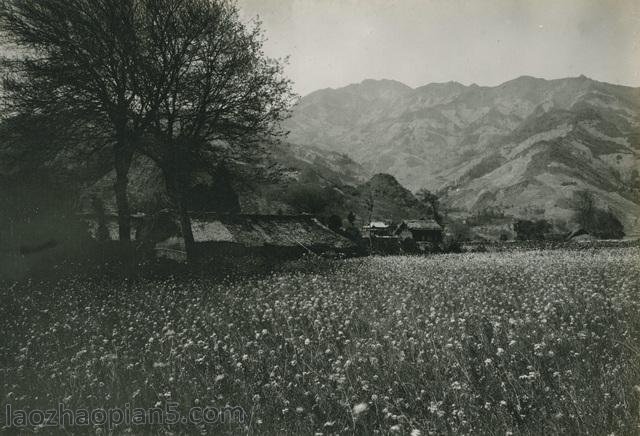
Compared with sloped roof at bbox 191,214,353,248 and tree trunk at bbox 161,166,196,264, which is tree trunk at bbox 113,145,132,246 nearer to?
tree trunk at bbox 161,166,196,264

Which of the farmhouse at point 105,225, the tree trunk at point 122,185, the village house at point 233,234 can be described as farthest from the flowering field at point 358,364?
the farmhouse at point 105,225

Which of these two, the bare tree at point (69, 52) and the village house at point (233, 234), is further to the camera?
the village house at point (233, 234)

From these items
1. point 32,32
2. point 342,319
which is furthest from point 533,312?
point 32,32

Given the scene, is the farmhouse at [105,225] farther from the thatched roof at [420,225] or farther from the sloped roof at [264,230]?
the thatched roof at [420,225]

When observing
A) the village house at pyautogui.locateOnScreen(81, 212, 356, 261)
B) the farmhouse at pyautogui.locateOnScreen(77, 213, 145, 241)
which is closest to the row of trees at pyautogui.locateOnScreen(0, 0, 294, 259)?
the village house at pyautogui.locateOnScreen(81, 212, 356, 261)

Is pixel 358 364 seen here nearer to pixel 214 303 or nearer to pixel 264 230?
pixel 214 303

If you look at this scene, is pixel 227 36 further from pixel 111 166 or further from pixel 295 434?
pixel 295 434
